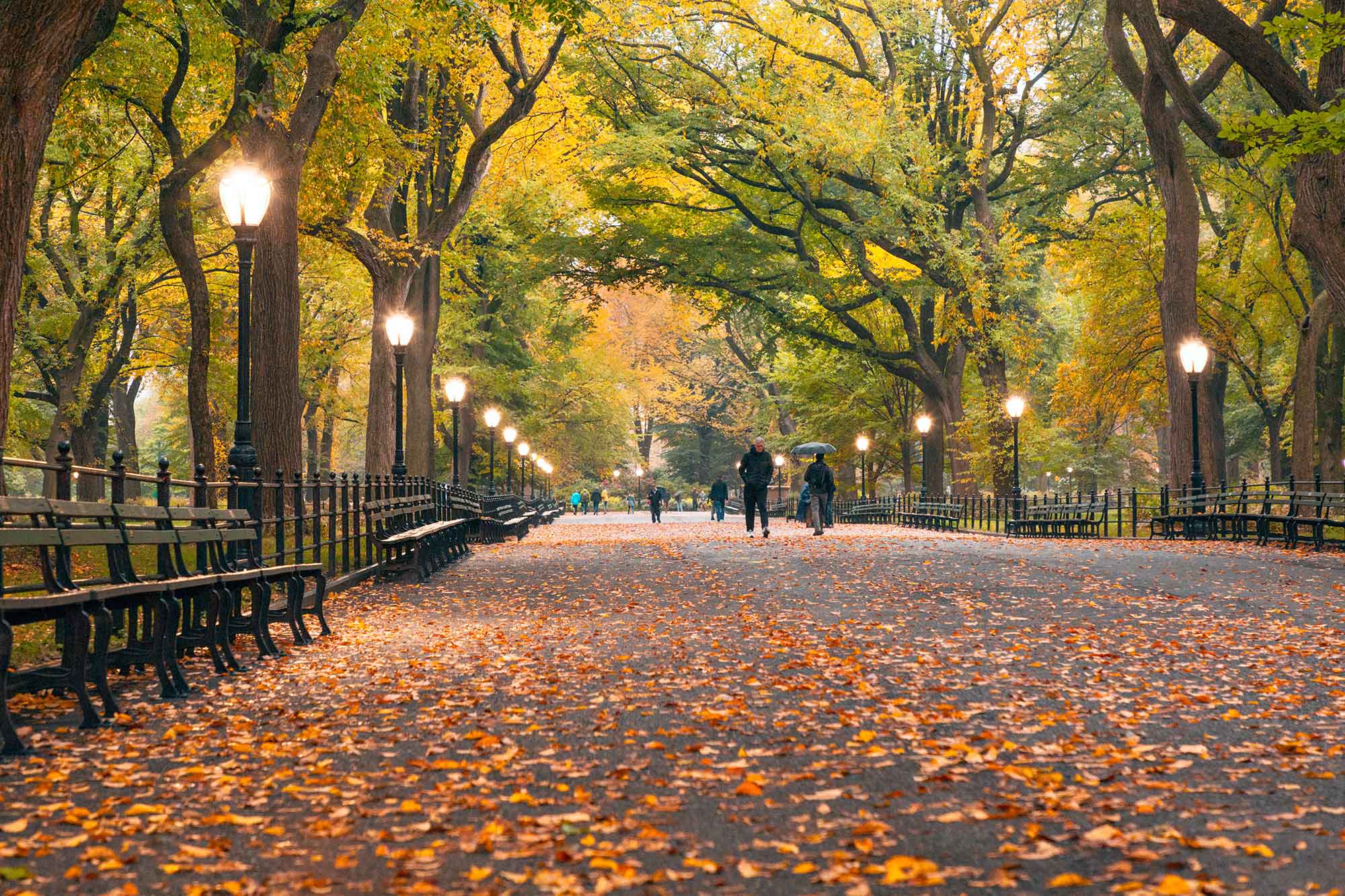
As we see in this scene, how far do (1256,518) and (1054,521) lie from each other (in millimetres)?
8779

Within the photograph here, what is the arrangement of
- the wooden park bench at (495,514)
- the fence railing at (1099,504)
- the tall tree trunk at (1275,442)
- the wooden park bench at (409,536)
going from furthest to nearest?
the tall tree trunk at (1275,442) → the fence railing at (1099,504) → the wooden park bench at (495,514) → the wooden park bench at (409,536)

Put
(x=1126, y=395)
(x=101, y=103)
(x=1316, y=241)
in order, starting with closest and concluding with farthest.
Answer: (x=1316, y=241)
(x=101, y=103)
(x=1126, y=395)

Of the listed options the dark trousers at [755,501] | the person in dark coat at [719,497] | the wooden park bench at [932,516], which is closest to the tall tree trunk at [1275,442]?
the wooden park bench at [932,516]

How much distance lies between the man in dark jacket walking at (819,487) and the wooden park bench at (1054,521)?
16.9 ft

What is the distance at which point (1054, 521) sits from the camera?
31.3m

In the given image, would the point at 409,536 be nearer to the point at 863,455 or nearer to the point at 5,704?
the point at 5,704

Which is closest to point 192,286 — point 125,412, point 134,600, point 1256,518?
point 134,600

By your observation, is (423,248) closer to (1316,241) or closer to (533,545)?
(533,545)

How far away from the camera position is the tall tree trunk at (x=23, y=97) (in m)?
9.67

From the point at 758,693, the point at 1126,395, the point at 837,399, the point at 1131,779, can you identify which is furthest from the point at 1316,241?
the point at 837,399

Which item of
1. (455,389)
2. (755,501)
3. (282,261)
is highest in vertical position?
(282,261)

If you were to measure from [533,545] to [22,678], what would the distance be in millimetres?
20478

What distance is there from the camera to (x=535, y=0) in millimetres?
18609

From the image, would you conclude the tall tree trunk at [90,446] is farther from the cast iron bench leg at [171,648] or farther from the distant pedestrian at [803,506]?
the cast iron bench leg at [171,648]
